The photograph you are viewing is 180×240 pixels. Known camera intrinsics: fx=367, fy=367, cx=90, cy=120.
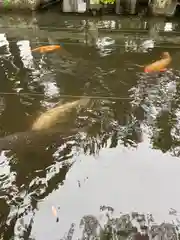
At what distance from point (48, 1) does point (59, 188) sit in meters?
4.55

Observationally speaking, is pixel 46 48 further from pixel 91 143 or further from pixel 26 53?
pixel 91 143

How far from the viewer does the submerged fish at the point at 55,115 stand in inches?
146

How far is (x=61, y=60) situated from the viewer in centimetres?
488

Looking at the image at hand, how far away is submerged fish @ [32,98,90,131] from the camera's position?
3701mm

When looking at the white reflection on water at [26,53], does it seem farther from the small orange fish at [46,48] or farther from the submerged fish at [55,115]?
the submerged fish at [55,115]

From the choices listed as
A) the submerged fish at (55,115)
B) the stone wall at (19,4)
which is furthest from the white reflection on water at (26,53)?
the stone wall at (19,4)

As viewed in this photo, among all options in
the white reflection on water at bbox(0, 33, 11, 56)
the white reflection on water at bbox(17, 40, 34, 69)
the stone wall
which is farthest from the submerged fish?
the stone wall

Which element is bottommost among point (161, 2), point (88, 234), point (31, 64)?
point (88, 234)

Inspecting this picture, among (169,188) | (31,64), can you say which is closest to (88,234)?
(169,188)

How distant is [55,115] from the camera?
381 cm

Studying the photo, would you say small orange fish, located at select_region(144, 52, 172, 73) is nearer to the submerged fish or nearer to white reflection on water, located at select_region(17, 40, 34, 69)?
the submerged fish

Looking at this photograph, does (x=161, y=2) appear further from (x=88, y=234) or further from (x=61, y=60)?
(x=88, y=234)

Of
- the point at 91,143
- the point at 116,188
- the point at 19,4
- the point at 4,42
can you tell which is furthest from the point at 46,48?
the point at 116,188

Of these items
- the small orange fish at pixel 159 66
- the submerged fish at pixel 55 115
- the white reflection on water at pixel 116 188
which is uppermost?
the small orange fish at pixel 159 66
